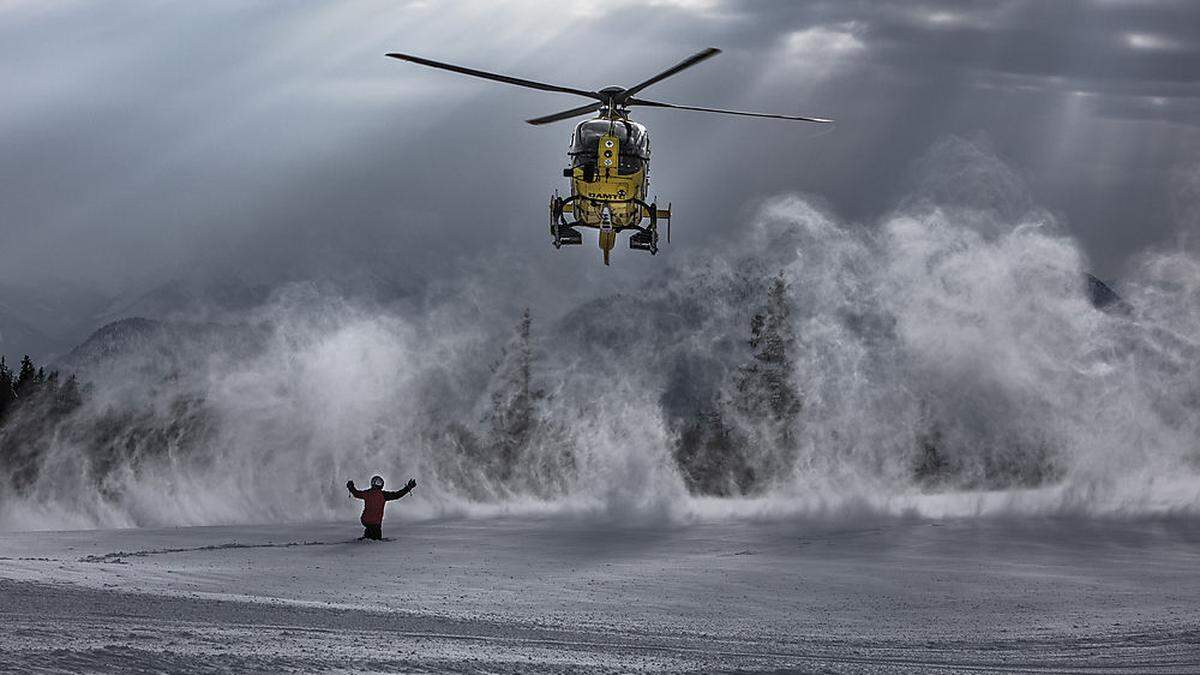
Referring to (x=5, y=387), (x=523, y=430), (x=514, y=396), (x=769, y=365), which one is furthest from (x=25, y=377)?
(x=769, y=365)

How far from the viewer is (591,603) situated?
19.8 meters

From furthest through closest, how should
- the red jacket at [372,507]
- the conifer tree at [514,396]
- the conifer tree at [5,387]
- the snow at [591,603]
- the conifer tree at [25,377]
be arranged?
1. the conifer tree at [25,377]
2. the conifer tree at [5,387]
3. the conifer tree at [514,396]
4. the red jacket at [372,507]
5. the snow at [591,603]

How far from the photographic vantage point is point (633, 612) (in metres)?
18.8

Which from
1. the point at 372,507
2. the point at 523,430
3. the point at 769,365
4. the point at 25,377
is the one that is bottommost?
the point at 372,507

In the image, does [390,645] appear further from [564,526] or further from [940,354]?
[940,354]

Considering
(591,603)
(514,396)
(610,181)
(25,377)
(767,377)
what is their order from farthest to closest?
1. (25,377)
2. (767,377)
3. (514,396)
4. (610,181)
5. (591,603)

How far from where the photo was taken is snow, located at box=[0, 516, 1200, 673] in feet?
47.2

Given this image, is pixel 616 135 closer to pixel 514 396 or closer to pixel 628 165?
pixel 628 165

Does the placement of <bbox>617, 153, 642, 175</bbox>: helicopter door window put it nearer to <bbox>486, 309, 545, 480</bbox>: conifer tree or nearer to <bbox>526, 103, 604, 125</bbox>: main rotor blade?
<bbox>526, 103, 604, 125</bbox>: main rotor blade

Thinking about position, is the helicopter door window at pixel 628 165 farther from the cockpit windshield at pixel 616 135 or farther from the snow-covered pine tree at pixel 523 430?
the snow-covered pine tree at pixel 523 430

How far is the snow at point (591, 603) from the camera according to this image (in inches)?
567

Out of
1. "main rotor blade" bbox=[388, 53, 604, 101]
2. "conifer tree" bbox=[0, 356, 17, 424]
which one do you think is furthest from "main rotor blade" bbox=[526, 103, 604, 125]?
"conifer tree" bbox=[0, 356, 17, 424]

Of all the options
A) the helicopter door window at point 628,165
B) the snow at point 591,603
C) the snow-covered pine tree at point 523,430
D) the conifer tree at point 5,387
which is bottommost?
the snow at point 591,603

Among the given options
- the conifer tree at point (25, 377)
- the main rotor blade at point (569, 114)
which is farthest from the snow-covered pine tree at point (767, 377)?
the conifer tree at point (25, 377)
